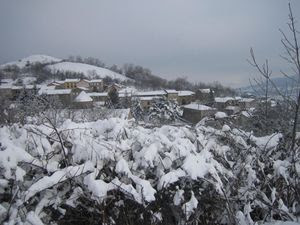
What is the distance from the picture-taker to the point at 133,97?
107 ft

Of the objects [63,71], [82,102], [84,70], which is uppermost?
[84,70]

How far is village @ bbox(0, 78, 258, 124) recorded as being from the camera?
530 cm

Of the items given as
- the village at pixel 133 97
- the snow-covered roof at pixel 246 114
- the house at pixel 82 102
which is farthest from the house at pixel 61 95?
the snow-covered roof at pixel 246 114

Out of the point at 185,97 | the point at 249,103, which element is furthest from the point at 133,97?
the point at 249,103

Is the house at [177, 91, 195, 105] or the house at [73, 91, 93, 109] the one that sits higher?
the house at [73, 91, 93, 109]

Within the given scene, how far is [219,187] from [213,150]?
1.98 feet

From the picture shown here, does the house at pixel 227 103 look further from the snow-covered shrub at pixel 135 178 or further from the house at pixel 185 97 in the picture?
the house at pixel 185 97

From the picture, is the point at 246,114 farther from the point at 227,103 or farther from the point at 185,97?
the point at 185,97

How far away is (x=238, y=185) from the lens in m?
2.63

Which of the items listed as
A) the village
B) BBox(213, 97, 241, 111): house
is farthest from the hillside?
BBox(213, 97, 241, 111): house

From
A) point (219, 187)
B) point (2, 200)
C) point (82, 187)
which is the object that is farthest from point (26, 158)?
point (219, 187)

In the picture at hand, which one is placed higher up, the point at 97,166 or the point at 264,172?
the point at 97,166

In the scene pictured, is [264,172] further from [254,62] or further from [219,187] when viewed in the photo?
[254,62]

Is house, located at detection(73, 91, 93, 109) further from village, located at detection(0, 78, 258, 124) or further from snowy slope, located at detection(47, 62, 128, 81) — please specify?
snowy slope, located at detection(47, 62, 128, 81)
